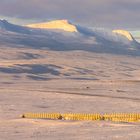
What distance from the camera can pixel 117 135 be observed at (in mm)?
26516

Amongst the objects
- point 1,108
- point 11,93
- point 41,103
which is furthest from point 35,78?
point 1,108

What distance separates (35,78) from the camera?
106188 mm

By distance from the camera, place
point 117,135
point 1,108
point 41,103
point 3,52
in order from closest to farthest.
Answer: point 117,135 < point 1,108 < point 41,103 < point 3,52

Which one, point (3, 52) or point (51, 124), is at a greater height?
point (3, 52)

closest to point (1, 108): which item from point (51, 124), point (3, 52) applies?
point (51, 124)

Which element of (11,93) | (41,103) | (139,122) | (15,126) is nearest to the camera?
(15,126)

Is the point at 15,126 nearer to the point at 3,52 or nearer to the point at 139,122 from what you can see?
the point at 139,122

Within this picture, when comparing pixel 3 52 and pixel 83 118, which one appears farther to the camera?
pixel 3 52

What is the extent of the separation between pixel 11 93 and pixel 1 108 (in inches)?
666

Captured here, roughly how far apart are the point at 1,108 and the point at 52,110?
438 centimetres

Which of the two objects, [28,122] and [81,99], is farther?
[81,99]

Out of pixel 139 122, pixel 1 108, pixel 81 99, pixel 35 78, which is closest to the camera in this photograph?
pixel 139 122

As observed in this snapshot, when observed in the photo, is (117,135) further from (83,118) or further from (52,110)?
(52,110)

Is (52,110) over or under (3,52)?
under
